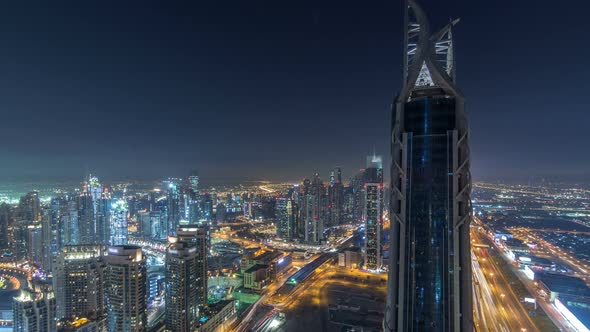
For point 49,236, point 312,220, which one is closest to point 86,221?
point 49,236

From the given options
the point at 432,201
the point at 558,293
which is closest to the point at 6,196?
the point at 432,201

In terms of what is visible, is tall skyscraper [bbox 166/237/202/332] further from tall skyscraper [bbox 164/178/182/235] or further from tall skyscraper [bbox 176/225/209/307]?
tall skyscraper [bbox 164/178/182/235]

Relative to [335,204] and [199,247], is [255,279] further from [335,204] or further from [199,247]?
[335,204]

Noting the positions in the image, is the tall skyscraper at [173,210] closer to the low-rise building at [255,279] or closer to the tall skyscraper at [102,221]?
the tall skyscraper at [102,221]

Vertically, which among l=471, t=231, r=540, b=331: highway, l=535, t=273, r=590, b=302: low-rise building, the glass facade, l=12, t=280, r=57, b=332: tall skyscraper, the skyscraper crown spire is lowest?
l=471, t=231, r=540, b=331: highway

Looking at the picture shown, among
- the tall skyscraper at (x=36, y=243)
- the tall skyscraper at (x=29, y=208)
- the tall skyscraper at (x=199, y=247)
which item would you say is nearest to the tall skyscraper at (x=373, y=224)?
the tall skyscraper at (x=199, y=247)

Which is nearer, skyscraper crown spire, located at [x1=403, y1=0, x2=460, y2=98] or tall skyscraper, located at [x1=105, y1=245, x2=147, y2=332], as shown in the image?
skyscraper crown spire, located at [x1=403, y1=0, x2=460, y2=98]

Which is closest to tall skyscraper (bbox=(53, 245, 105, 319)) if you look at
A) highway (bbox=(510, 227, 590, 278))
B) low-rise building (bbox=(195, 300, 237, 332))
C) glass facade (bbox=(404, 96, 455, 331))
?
low-rise building (bbox=(195, 300, 237, 332))
